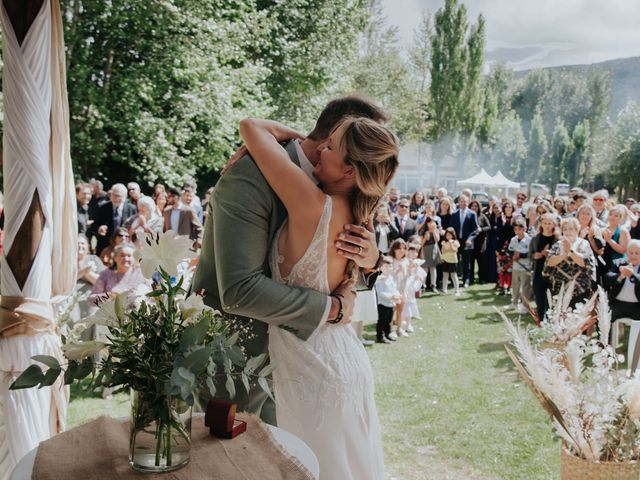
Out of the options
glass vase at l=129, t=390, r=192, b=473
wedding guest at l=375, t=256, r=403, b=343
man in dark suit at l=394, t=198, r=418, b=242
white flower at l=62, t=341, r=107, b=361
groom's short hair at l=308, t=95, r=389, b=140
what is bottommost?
wedding guest at l=375, t=256, r=403, b=343

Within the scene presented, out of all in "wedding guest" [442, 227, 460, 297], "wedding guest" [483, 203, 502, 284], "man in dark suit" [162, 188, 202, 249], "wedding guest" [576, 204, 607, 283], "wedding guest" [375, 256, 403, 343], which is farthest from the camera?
"wedding guest" [483, 203, 502, 284]

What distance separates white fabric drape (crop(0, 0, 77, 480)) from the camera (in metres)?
2.55

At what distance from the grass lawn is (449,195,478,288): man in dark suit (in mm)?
4056

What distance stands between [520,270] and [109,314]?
357 inches

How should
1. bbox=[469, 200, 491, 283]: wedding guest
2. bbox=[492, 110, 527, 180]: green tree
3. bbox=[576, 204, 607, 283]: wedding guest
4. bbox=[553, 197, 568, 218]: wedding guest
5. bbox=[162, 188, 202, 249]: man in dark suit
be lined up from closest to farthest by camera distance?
1. bbox=[576, 204, 607, 283]: wedding guest
2. bbox=[162, 188, 202, 249]: man in dark suit
3. bbox=[553, 197, 568, 218]: wedding guest
4. bbox=[469, 200, 491, 283]: wedding guest
5. bbox=[492, 110, 527, 180]: green tree

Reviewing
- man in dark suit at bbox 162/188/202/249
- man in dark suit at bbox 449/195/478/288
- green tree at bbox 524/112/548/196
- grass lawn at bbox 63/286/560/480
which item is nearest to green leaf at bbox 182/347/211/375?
grass lawn at bbox 63/286/560/480

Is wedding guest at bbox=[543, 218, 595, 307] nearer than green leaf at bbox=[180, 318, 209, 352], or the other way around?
green leaf at bbox=[180, 318, 209, 352]

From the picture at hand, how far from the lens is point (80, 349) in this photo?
4.55 ft

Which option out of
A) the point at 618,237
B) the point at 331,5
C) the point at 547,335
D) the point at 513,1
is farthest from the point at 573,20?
the point at 547,335

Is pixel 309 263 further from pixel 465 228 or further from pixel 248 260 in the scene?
pixel 465 228

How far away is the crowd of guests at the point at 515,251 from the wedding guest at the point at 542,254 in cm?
1

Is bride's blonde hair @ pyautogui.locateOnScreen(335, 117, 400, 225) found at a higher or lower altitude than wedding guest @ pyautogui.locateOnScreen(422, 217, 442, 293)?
higher

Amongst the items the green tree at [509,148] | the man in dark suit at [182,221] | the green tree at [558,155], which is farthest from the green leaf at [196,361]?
the green tree at [558,155]

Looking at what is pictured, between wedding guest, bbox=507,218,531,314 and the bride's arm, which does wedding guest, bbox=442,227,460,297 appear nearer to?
wedding guest, bbox=507,218,531,314
